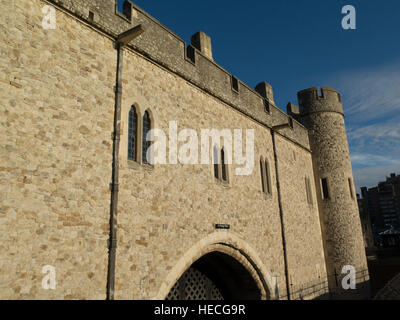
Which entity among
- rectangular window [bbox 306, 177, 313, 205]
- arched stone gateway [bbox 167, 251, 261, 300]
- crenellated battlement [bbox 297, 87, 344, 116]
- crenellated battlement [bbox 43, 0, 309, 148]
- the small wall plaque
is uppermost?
crenellated battlement [bbox 297, 87, 344, 116]

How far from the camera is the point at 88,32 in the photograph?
6.74 m

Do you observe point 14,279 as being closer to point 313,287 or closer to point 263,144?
point 263,144

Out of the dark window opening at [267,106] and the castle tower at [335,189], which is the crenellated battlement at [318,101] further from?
the dark window opening at [267,106]

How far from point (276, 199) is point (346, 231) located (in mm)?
5095

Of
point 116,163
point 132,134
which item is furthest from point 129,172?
point 132,134

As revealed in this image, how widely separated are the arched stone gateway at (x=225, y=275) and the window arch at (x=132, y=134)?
3105 millimetres

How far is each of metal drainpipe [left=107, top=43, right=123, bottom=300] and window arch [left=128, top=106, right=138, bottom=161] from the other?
585mm

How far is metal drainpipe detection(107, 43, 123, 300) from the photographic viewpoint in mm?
5910

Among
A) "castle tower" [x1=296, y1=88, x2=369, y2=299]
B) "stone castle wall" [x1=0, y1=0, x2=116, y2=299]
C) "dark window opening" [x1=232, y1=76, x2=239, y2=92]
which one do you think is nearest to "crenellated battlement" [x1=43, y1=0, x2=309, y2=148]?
"dark window opening" [x1=232, y1=76, x2=239, y2=92]

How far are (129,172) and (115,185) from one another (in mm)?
539

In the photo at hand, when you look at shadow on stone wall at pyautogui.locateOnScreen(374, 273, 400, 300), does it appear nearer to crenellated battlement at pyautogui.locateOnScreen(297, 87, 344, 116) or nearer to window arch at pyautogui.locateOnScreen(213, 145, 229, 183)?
window arch at pyautogui.locateOnScreen(213, 145, 229, 183)

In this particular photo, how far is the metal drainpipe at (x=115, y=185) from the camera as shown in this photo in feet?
19.4

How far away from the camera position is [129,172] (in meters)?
6.82
